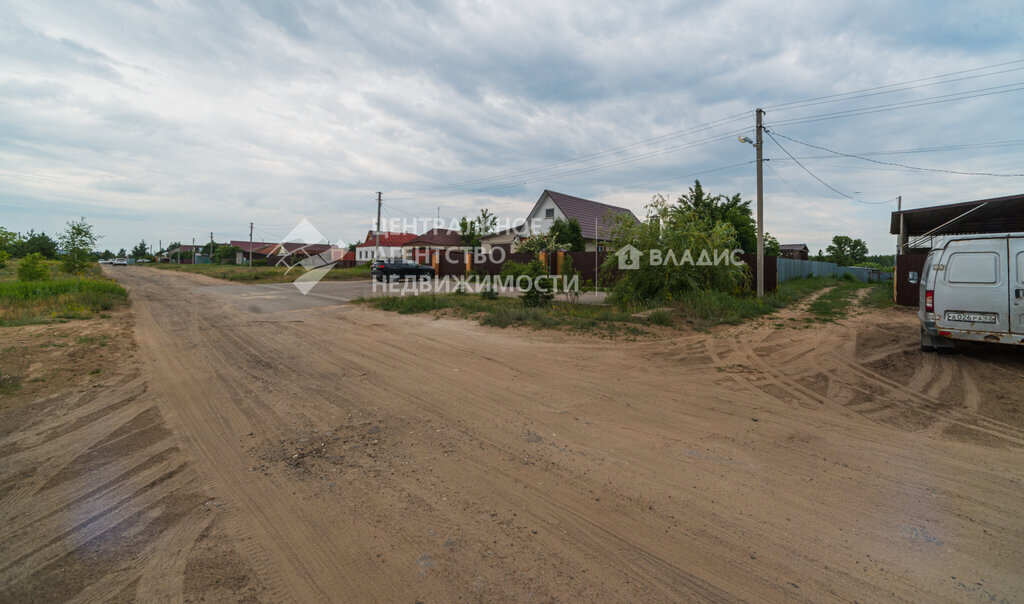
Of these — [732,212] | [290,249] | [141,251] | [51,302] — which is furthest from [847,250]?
[141,251]

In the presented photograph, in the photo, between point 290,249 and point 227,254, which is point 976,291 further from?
point 290,249

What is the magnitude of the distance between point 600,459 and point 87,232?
28689mm

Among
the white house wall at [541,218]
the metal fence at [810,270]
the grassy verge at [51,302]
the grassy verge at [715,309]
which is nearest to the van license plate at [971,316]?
the grassy verge at [715,309]

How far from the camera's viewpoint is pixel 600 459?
3.43 m


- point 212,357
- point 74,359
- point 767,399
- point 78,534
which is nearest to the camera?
point 78,534

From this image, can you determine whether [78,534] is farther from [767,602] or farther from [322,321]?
A: [322,321]

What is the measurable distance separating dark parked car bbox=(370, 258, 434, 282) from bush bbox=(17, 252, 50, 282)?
13132 mm

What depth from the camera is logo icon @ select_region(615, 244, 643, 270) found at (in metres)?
12.0

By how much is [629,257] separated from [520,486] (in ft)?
33.2

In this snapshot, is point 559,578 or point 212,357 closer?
point 559,578

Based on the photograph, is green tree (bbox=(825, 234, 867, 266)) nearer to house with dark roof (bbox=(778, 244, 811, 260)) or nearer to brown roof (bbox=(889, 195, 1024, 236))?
house with dark roof (bbox=(778, 244, 811, 260))

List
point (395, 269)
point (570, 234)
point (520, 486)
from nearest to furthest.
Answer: point (520, 486)
point (395, 269)
point (570, 234)

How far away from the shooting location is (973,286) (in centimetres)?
615

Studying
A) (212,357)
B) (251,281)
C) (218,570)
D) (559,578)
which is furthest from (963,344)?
(251,281)
